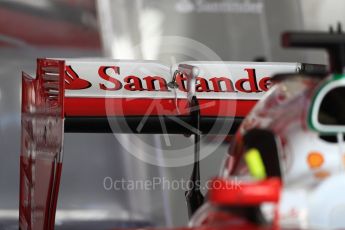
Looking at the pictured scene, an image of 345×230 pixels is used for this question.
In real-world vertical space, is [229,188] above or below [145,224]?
above

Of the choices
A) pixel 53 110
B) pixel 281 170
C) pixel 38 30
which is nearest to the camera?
pixel 281 170

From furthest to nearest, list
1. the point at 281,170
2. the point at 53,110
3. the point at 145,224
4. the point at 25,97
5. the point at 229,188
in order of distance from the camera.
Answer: the point at 145,224 → the point at 25,97 → the point at 53,110 → the point at 281,170 → the point at 229,188

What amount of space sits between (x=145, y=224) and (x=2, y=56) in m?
1.71

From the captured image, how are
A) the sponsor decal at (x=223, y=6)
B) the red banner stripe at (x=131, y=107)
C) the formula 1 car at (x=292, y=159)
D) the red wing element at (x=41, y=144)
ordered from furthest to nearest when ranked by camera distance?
1. the sponsor decal at (x=223, y=6)
2. the red banner stripe at (x=131, y=107)
3. the red wing element at (x=41, y=144)
4. the formula 1 car at (x=292, y=159)

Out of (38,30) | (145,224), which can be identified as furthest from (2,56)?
(145,224)

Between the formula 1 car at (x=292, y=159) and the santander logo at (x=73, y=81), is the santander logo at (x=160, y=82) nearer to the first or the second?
the santander logo at (x=73, y=81)

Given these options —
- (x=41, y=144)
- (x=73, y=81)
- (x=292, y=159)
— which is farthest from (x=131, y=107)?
(x=292, y=159)

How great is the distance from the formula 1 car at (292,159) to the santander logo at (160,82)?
0.96m

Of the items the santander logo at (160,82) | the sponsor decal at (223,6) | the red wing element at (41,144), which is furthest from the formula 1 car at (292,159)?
the sponsor decal at (223,6)

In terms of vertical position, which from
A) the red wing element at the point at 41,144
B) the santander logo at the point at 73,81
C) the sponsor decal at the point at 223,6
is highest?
the sponsor decal at the point at 223,6

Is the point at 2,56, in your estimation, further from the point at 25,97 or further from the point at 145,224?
the point at 25,97

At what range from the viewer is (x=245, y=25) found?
23.7 feet

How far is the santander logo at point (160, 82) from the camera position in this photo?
11.1 feet

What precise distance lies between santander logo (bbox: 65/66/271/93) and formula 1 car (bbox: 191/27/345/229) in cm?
96
